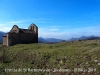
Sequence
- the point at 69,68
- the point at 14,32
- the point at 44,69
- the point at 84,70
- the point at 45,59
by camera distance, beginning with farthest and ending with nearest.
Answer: the point at 14,32, the point at 45,59, the point at 44,69, the point at 69,68, the point at 84,70

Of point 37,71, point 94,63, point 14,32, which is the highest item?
point 14,32

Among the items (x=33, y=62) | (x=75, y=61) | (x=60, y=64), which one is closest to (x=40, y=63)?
Result: (x=33, y=62)

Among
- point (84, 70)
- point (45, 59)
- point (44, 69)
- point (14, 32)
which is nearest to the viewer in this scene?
point (84, 70)

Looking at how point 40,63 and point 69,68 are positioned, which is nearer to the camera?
point 69,68

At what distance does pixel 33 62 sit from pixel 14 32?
90.9 feet

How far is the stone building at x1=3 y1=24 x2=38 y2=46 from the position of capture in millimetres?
44188

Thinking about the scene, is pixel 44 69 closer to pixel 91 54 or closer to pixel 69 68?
pixel 69 68

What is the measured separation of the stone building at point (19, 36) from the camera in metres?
44.2

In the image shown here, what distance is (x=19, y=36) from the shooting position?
45.9 meters

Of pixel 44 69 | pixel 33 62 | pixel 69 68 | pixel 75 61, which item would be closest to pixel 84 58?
pixel 75 61

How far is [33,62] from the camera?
20.8 m

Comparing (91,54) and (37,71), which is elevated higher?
(91,54)

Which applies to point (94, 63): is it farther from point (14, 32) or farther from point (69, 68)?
point (14, 32)

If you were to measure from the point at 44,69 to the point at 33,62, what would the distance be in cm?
342
